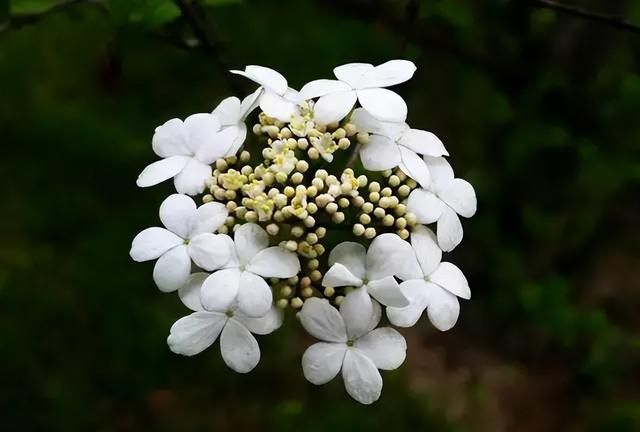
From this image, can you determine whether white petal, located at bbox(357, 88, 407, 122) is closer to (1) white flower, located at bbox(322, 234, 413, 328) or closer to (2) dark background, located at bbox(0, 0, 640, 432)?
(1) white flower, located at bbox(322, 234, 413, 328)

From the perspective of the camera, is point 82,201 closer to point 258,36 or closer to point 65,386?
point 65,386

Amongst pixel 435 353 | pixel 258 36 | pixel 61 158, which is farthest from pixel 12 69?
pixel 435 353

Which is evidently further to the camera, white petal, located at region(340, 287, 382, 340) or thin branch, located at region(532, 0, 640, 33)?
thin branch, located at region(532, 0, 640, 33)

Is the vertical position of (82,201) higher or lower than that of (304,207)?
lower

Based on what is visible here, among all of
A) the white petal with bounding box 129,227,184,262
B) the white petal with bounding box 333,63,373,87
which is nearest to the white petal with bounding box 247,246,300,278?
the white petal with bounding box 129,227,184,262

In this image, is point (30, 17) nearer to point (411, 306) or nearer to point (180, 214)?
point (180, 214)

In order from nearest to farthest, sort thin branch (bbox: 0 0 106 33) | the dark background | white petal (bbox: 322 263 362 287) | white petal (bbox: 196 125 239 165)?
white petal (bbox: 322 263 362 287) < white petal (bbox: 196 125 239 165) < thin branch (bbox: 0 0 106 33) < the dark background

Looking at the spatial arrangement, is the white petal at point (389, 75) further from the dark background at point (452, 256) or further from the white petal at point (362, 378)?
the dark background at point (452, 256)
